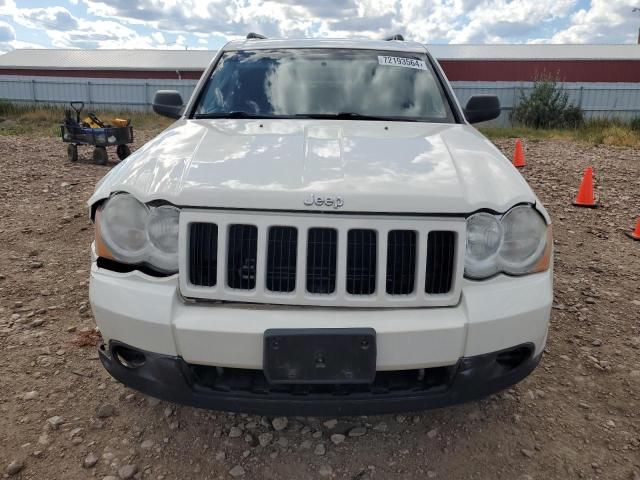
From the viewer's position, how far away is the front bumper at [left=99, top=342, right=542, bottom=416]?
1938 millimetres

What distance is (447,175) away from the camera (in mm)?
2135

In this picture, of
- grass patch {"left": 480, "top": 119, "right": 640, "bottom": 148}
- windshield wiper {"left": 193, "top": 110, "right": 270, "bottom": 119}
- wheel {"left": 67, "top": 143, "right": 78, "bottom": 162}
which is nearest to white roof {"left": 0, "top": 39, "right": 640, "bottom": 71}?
grass patch {"left": 480, "top": 119, "right": 640, "bottom": 148}

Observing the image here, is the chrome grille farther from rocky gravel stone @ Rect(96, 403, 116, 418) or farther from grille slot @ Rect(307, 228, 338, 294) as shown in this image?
rocky gravel stone @ Rect(96, 403, 116, 418)

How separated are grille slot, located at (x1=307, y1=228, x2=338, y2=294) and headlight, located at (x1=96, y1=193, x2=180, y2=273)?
1.75 ft

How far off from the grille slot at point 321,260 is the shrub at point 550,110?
1978 centimetres

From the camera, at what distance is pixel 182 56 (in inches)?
1297

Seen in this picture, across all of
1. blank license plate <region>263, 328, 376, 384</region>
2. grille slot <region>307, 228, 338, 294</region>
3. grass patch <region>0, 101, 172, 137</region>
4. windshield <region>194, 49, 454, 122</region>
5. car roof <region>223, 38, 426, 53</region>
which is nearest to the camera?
blank license plate <region>263, 328, 376, 384</region>

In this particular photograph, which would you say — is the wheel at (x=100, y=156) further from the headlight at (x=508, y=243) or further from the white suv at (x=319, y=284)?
the headlight at (x=508, y=243)

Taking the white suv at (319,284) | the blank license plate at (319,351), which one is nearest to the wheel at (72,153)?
the white suv at (319,284)

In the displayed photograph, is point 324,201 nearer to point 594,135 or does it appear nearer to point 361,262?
point 361,262

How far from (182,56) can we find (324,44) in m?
32.1

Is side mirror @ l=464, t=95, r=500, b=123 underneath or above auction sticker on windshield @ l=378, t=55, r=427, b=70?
underneath

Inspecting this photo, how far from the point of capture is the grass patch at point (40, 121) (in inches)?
612

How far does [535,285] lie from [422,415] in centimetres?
91
